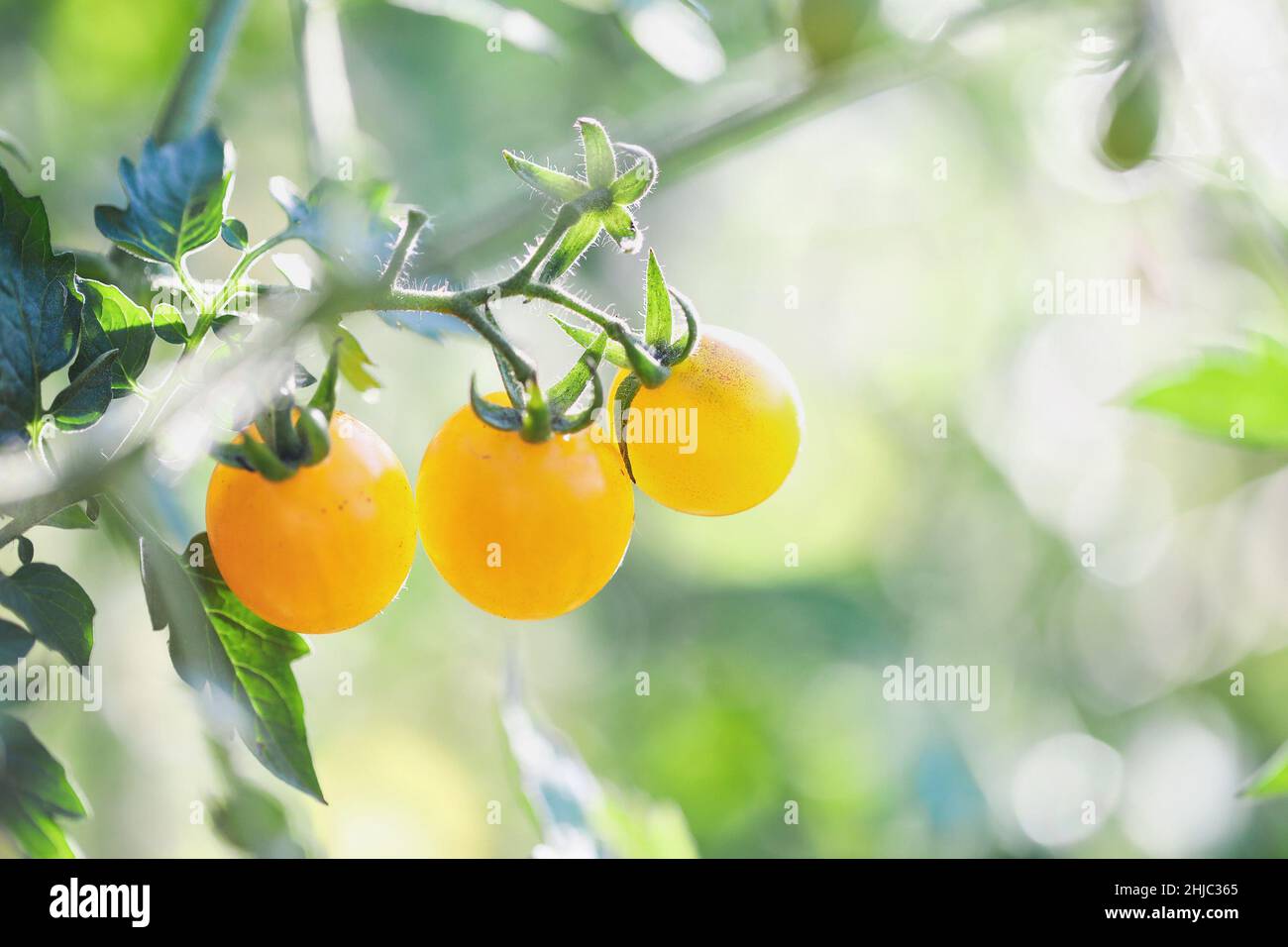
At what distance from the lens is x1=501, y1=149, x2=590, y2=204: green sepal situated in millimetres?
630

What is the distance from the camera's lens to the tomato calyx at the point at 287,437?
0.62 metres

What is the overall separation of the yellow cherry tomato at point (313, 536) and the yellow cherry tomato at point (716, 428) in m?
0.17

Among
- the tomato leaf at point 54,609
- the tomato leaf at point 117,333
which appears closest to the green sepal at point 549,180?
the tomato leaf at point 117,333

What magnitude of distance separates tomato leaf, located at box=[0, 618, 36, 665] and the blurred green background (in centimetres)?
111

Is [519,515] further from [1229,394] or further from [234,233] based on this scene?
[1229,394]

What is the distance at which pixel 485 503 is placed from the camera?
67 cm

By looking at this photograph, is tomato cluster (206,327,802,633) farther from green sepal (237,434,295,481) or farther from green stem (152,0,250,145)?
green stem (152,0,250,145)

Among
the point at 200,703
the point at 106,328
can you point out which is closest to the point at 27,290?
the point at 106,328

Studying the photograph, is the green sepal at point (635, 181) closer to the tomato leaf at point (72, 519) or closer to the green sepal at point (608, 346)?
the green sepal at point (608, 346)

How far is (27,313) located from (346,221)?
0.18m

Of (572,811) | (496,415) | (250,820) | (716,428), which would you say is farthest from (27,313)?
(572,811)

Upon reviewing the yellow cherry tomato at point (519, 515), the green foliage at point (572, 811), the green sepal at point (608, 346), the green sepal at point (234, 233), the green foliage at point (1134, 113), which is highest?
the green foliage at point (1134, 113)

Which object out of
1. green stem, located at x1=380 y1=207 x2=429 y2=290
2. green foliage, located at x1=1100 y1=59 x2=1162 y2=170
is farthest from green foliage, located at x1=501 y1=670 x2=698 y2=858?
green foliage, located at x1=1100 y1=59 x2=1162 y2=170

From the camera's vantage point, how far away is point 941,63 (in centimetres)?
127
